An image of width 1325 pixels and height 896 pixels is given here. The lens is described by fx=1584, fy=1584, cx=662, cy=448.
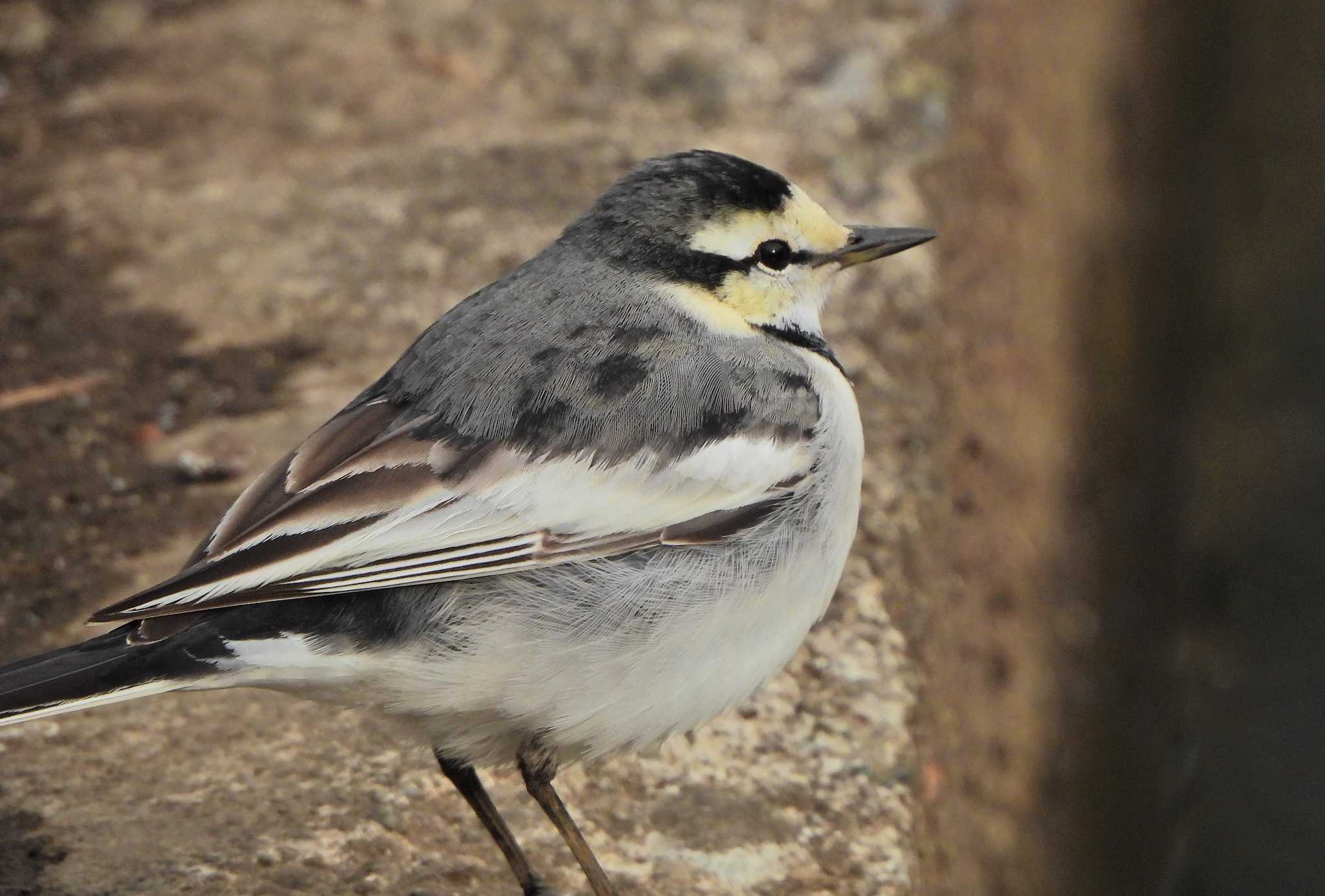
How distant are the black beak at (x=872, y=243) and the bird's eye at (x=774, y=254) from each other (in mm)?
114

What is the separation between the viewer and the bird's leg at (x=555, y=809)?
387 cm

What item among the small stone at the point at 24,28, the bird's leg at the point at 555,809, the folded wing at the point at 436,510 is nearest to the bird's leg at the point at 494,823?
the bird's leg at the point at 555,809

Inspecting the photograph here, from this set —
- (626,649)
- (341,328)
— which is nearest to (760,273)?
(626,649)

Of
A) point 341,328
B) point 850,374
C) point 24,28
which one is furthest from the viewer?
point 24,28

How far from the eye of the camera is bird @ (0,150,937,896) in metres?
3.50

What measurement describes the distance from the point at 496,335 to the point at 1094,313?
547 centimetres

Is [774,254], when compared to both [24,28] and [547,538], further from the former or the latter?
[24,28]

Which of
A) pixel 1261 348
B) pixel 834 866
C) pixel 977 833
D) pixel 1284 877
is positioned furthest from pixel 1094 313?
pixel 834 866

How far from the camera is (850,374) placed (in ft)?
19.4

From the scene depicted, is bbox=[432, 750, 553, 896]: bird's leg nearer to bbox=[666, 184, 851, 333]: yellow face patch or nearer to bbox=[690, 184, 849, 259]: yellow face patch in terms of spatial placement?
bbox=[666, 184, 851, 333]: yellow face patch

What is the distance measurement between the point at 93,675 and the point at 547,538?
1.03m

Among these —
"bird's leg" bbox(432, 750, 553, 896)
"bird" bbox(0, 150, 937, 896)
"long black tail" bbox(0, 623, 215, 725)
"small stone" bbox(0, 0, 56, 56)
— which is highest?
"small stone" bbox(0, 0, 56, 56)

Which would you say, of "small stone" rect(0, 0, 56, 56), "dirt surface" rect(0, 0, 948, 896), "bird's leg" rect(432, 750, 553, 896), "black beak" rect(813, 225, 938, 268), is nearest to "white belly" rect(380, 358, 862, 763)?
"bird's leg" rect(432, 750, 553, 896)

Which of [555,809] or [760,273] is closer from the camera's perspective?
[555,809]
